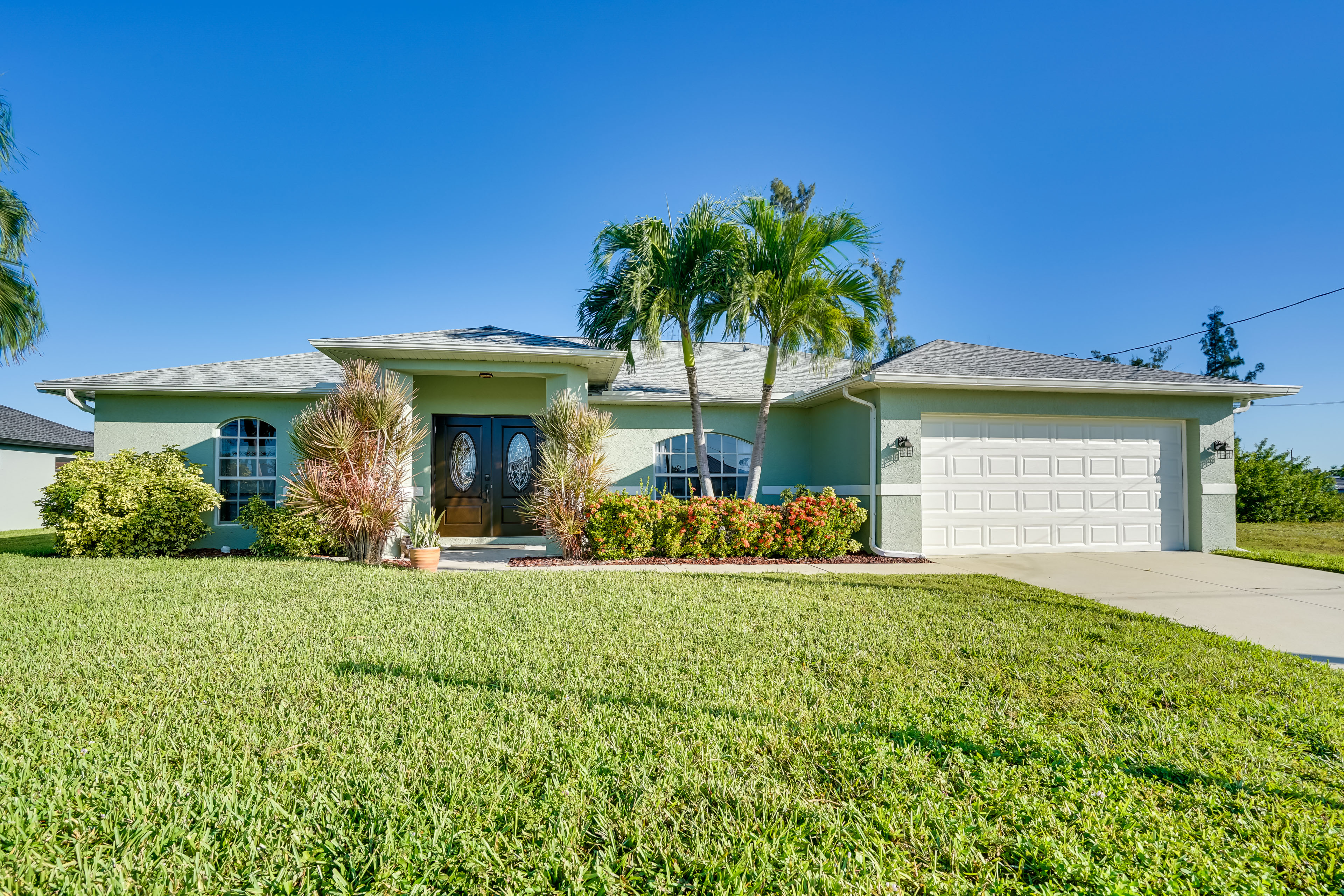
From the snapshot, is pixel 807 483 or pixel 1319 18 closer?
pixel 1319 18

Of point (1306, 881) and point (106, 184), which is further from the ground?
point (106, 184)

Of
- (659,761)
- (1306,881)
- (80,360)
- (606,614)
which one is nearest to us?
(1306,881)

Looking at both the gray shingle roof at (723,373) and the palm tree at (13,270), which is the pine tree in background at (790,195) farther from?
the palm tree at (13,270)

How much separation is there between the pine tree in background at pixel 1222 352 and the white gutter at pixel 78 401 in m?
41.8

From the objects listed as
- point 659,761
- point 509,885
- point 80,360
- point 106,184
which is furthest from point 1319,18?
point 80,360

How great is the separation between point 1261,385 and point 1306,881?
1179 centimetres

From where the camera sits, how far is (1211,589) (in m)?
7.23

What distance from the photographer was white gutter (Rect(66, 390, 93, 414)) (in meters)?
10.3

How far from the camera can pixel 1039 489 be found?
1059 centimetres

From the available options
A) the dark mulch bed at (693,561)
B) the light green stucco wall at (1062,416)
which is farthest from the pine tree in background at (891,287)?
the dark mulch bed at (693,561)

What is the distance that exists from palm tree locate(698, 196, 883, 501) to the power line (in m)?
11.7

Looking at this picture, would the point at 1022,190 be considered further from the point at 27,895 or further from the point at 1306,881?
the point at 27,895

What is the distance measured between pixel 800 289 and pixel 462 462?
6.88m

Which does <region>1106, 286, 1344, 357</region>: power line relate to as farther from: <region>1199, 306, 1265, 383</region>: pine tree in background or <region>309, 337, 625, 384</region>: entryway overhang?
<region>309, 337, 625, 384</region>: entryway overhang
